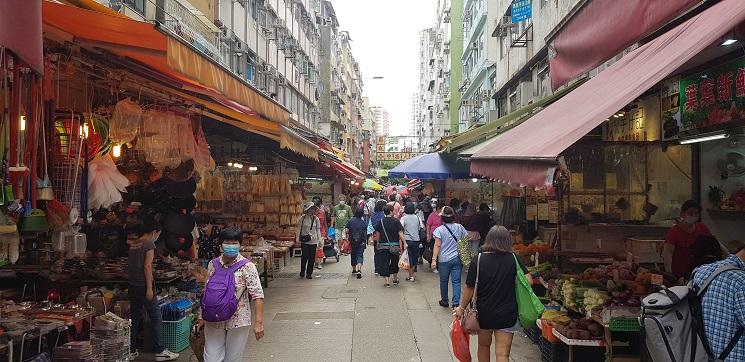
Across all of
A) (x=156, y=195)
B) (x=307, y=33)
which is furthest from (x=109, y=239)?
(x=307, y=33)

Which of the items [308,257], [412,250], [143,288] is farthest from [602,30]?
[308,257]

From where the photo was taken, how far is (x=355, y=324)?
8.87m

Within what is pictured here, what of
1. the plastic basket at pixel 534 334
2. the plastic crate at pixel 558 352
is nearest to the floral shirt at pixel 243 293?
the plastic crate at pixel 558 352

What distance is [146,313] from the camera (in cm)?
730

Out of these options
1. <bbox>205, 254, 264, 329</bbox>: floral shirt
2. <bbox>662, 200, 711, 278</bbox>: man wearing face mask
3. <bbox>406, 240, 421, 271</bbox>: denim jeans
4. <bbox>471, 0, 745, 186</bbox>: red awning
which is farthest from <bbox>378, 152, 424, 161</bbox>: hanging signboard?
<bbox>205, 254, 264, 329</bbox>: floral shirt

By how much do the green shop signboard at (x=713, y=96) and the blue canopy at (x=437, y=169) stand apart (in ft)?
26.0

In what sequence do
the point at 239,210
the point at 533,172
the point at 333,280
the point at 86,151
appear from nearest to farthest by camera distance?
the point at 533,172, the point at 86,151, the point at 333,280, the point at 239,210

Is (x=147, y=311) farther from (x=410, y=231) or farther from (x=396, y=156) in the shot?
(x=396, y=156)

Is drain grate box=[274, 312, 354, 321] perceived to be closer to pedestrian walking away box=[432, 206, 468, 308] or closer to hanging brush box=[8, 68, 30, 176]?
pedestrian walking away box=[432, 206, 468, 308]

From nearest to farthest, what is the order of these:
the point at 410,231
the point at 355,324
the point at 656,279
→ the point at 656,279
the point at 355,324
the point at 410,231

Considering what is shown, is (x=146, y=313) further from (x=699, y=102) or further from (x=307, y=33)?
(x=307, y=33)

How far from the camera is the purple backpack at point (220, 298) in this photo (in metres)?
5.39

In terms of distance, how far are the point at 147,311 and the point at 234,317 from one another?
2114 millimetres

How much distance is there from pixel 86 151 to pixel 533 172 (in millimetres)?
4630
